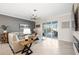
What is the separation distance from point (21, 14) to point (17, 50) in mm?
678

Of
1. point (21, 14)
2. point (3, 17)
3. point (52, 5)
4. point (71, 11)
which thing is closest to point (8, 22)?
point (3, 17)

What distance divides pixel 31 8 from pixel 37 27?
0.38m

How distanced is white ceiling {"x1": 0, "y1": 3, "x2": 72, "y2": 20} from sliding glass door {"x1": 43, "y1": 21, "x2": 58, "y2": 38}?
0.62ft

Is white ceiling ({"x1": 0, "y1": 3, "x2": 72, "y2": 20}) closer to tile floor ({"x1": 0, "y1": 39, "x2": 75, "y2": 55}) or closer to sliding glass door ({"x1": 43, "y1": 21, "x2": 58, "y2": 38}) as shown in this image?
sliding glass door ({"x1": 43, "y1": 21, "x2": 58, "y2": 38})

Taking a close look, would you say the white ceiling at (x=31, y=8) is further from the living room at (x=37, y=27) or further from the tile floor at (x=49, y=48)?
the tile floor at (x=49, y=48)

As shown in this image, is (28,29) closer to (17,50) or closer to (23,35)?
(23,35)

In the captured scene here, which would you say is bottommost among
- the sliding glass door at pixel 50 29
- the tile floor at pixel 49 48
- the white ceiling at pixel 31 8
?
the tile floor at pixel 49 48

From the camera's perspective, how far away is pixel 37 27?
199 cm

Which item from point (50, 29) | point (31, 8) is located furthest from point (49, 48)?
point (31, 8)

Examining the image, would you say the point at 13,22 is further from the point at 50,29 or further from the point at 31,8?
the point at 50,29

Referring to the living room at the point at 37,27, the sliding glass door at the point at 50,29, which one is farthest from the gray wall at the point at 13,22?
the sliding glass door at the point at 50,29

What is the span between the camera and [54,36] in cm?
196

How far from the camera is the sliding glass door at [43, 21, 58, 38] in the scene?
1.96 meters

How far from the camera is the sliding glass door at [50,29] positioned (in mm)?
1964
